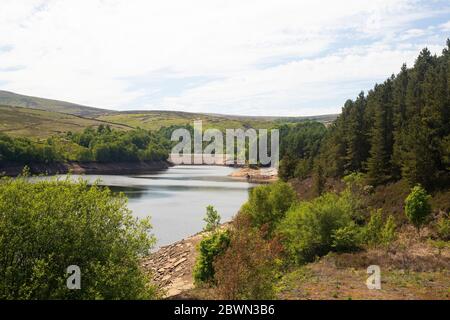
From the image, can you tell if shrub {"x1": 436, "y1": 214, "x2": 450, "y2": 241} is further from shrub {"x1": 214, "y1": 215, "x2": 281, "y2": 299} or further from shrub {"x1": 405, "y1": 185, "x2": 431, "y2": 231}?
shrub {"x1": 214, "y1": 215, "x2": 281, "y2": 299}

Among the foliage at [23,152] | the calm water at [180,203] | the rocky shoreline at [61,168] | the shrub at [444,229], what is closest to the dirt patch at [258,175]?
the calm water at [180,203]

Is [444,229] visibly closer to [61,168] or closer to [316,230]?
[316,230]

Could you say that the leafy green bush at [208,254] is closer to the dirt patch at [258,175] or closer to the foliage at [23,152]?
the dirt patch at [258,175]

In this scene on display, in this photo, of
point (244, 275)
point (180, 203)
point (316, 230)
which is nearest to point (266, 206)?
point (316, 230)

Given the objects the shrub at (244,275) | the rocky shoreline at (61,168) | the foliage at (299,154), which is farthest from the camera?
the rocky shoreline at (61,168)

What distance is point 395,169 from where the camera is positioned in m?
65.8

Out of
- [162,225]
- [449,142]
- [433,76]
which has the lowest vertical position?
[162,225]

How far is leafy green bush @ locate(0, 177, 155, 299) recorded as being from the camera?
21.8 m

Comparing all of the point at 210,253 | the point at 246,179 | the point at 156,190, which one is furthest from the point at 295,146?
the point at 210,253

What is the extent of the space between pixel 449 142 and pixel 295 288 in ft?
108

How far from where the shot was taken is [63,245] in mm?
23391

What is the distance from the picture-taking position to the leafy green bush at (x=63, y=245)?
857 inches

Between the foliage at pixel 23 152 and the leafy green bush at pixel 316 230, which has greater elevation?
the foliage at pixel 23 152
